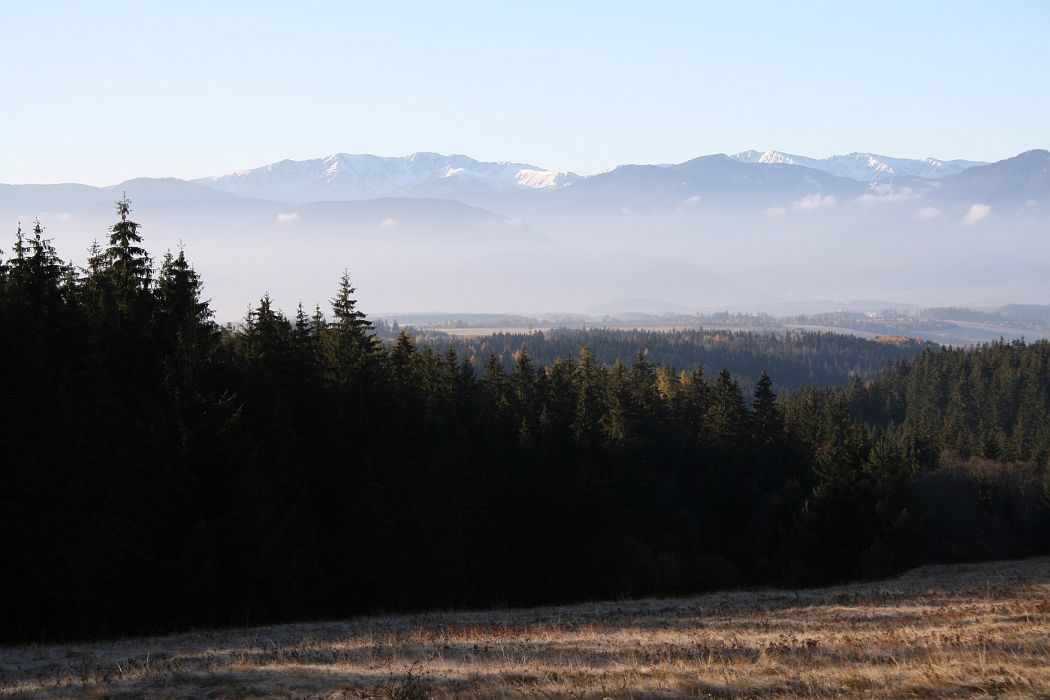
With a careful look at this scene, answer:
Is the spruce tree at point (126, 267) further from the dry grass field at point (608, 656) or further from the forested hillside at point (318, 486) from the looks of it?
the dry grass field at point (608, 656)

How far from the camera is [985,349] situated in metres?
199

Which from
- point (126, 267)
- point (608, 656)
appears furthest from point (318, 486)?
point (608, 656)

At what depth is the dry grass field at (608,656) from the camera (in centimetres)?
1301

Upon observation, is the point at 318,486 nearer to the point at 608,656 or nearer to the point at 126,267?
the point at 126,267

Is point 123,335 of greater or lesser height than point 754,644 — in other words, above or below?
above

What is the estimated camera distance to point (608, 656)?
16.5 metres

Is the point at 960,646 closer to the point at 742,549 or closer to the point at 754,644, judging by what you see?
the point at 754,644

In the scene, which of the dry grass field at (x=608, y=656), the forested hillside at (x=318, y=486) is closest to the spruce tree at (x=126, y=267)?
the forested hillside at (x=318, y=486)

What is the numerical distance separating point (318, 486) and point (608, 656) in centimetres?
2577

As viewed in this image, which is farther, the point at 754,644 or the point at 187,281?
the point at 187,281

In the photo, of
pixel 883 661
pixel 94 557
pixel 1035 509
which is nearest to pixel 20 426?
pixel 94 557

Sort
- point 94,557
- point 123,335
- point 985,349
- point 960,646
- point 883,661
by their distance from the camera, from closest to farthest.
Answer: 1. point 883,661
2. point 960,646
3. point 94,557
4. point 123,335
5. point 985,349

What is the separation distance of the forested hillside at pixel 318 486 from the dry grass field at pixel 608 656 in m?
6.60

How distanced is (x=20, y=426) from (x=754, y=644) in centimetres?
2396
